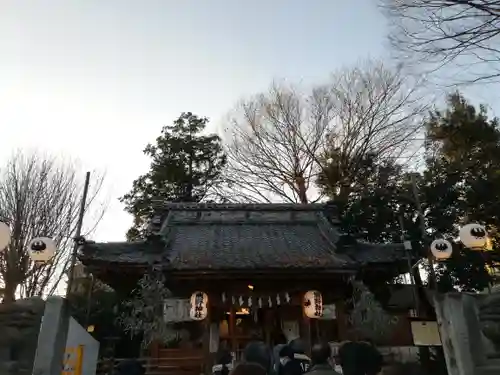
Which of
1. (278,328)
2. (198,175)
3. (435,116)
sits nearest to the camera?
(278,328)

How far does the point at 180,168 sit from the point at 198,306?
13158mm

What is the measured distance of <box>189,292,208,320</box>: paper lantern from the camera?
33.9 ft

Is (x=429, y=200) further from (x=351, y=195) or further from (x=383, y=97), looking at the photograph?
(x=383, y=97)

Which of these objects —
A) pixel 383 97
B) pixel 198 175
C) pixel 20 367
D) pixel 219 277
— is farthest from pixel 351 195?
pixel 20 367

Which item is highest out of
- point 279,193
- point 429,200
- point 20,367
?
point 279,193

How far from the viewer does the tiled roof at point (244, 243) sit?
1030 centimetres

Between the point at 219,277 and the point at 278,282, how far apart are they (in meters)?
1.64

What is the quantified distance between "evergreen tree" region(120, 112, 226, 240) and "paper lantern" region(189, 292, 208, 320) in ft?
39.8

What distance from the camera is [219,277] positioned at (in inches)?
404

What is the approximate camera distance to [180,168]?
2269 centimetres

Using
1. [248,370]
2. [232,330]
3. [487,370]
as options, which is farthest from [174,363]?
[248,370]

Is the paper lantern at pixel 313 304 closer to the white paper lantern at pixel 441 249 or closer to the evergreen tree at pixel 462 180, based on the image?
the white paper lantern at pixel 441 249

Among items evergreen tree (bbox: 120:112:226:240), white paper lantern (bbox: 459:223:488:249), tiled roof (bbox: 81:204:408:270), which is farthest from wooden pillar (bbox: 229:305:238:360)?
evergreen tree (bbox: 120:112:226:240)

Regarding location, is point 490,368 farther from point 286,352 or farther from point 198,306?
point 198,306
